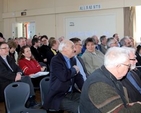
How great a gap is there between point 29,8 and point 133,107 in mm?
11081

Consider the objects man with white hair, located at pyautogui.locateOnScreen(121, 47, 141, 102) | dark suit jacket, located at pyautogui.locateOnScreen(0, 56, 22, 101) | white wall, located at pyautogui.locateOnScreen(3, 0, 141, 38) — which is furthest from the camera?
white wall, located at pyautogui.locateOnScreen(3, 0, 141, 38)

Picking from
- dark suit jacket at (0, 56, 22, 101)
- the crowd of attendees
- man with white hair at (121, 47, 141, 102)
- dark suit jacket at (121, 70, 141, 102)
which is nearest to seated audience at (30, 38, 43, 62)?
the crowd of attendees

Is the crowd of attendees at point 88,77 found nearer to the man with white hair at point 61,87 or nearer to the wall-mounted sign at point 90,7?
the man with white hair at point 61,87

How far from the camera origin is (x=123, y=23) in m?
9.71

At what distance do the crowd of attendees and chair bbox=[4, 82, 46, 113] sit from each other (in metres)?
0.32

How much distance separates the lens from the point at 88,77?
1881 millimetres

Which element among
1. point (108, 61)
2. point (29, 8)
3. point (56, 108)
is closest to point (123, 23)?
point (29, 8)

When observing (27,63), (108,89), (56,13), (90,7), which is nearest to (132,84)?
(108,89)

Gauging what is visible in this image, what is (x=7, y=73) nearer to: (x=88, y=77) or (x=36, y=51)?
(x=88, y=77)

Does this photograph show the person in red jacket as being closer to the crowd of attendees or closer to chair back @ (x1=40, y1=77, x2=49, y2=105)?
the crowd of attendees

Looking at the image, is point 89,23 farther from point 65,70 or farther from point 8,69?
point 65,70

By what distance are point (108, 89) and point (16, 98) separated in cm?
186

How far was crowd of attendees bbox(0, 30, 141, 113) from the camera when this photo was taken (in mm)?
1736

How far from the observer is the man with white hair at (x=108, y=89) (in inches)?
66.7
